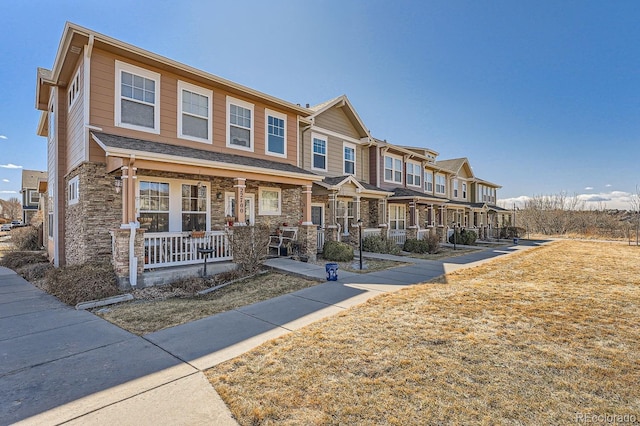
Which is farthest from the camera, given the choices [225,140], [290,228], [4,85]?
[4,85]

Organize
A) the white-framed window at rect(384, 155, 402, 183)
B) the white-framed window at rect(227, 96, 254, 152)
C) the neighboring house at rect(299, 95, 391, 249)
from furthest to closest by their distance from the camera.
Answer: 1. the white-framed window at rect(384, 155, 402, 183)
2. the neighboring house at rect(299, 95, 391, 249)
3. the white-framed window at rect(227, 96, 254, 152)

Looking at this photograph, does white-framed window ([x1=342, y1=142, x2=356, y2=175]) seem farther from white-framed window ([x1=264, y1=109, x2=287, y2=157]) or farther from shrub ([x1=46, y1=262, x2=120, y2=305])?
shrub ([x1=46, y1=262, x2=120, y2=305])

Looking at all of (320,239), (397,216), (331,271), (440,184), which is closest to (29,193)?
(320,239)

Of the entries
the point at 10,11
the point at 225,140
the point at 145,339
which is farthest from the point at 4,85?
the point at 145,339

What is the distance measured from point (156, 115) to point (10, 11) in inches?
235

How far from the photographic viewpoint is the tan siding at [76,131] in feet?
28.7

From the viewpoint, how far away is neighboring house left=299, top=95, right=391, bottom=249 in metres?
14.7

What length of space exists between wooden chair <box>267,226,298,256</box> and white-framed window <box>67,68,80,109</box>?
8.04m

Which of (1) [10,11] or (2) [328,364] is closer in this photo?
(2) [328,364]

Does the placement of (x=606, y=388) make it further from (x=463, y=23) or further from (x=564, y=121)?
(x=564, y=121)

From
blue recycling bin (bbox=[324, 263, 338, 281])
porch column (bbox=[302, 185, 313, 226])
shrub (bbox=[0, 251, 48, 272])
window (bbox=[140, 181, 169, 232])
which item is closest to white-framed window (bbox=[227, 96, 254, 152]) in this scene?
porch column (bbox=[302, 185, 313, 226])

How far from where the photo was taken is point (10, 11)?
9.78m

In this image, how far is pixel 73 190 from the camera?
9.98 m

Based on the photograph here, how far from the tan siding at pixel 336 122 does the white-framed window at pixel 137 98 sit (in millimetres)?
8016
